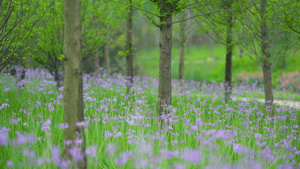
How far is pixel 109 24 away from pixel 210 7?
128 inches

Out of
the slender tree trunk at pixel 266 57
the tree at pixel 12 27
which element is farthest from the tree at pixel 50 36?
the slender tree trunk at pixel 266 57

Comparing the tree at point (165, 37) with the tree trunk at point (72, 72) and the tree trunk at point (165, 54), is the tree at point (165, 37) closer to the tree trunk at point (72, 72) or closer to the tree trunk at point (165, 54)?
the tree trunk at point (165, 54)

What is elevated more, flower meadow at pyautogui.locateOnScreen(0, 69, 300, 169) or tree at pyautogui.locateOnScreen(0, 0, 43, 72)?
tree at pyautogui.locateOnScreen(0, 0, 43, 72)

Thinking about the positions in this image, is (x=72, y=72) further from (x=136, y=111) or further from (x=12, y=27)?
(x=12, y=27)

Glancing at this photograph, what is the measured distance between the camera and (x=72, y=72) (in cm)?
306

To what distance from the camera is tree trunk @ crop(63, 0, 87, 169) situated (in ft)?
9.98

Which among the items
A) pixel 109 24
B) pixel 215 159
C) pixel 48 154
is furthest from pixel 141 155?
pixel 109 24

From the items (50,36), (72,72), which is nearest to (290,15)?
(72,72)

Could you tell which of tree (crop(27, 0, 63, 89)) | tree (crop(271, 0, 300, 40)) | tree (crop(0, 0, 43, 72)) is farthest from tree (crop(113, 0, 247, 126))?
tree (crop(27, 0, 63, 89))

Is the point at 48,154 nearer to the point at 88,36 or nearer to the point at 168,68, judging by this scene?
the point at 168,68

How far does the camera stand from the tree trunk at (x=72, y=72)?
9.98 feet

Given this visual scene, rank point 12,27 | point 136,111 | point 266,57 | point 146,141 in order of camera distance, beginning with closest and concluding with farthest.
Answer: point 146,141
point 136,111
point 12,27
point 266,57

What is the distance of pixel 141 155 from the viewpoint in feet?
10.3

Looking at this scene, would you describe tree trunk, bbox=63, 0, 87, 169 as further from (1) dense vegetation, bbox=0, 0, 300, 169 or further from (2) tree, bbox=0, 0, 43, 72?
(2) tree, bbox=0, 0, 43, 72
